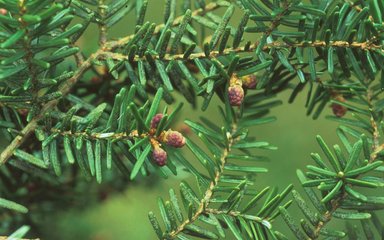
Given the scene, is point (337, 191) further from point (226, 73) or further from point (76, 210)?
point (76, 210)

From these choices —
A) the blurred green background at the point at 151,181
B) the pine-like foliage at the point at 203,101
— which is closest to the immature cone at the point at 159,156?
the pine-like foliage at the point at 203,101

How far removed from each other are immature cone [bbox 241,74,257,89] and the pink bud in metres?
0.05

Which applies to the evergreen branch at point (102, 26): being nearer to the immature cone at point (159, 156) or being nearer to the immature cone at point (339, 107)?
the immature cone at point (159, 156)

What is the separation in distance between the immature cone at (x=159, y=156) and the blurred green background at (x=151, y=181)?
232mm

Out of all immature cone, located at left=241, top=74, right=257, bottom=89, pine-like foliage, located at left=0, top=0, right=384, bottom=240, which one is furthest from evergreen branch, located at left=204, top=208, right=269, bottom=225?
immature cone, located at left=241, top=74, right=257, bottom=89

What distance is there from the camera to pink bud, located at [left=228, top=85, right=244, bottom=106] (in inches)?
17.3

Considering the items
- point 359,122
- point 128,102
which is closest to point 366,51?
point 359,122

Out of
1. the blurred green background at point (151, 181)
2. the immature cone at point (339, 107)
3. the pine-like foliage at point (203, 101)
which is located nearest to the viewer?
the pine-like foliage at point (203, 101)

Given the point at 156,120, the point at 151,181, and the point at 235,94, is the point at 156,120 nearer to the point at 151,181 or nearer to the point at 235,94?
the point at 235,94

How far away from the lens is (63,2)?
425 millimetres

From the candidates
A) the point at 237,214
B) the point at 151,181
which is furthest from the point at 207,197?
the point at 151,181

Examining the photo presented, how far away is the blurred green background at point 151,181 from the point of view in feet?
2.38

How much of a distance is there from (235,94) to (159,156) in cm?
8

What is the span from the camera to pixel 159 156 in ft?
1.37
